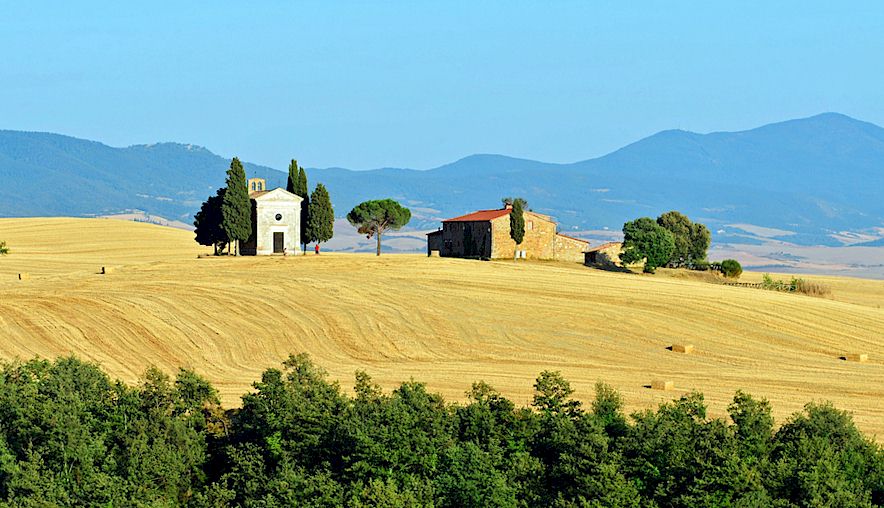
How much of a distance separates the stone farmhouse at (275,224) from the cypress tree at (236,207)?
2.36 meters

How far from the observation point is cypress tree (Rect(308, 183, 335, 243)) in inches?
3762

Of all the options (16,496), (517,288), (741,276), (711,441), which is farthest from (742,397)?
(741,276)

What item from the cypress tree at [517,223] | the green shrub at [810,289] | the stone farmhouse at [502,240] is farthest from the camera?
the cypress tree at [517,223]

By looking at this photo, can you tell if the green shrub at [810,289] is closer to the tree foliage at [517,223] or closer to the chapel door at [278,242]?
the tree foliage at [517,223]

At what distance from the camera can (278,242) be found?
96.0 meters

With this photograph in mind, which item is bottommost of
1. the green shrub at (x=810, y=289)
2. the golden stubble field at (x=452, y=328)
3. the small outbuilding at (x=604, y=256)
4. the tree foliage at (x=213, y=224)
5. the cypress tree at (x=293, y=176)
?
the golden stubble field at (x=452, y=328)

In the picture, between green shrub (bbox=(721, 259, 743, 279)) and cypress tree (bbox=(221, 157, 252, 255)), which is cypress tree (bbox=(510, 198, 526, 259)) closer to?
green shrub (bbox=(721, 259, 743, 279))

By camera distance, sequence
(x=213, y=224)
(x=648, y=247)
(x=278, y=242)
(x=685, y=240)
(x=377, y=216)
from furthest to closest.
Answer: (x=685, y=240), (x=377, y=216), (x=648, y=247), (x=213, y=224), (x=278, y=242)

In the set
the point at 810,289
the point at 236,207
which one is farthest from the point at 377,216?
the point at 810,289

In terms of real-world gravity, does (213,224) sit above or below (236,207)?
below

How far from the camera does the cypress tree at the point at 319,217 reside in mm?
95562

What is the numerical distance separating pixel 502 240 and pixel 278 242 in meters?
17.8

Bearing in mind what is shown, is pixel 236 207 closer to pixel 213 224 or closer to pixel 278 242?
pixel 213 224

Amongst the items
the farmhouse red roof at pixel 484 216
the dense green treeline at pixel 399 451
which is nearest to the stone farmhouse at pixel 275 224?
the farmhouse red roof at pixel 484 216
